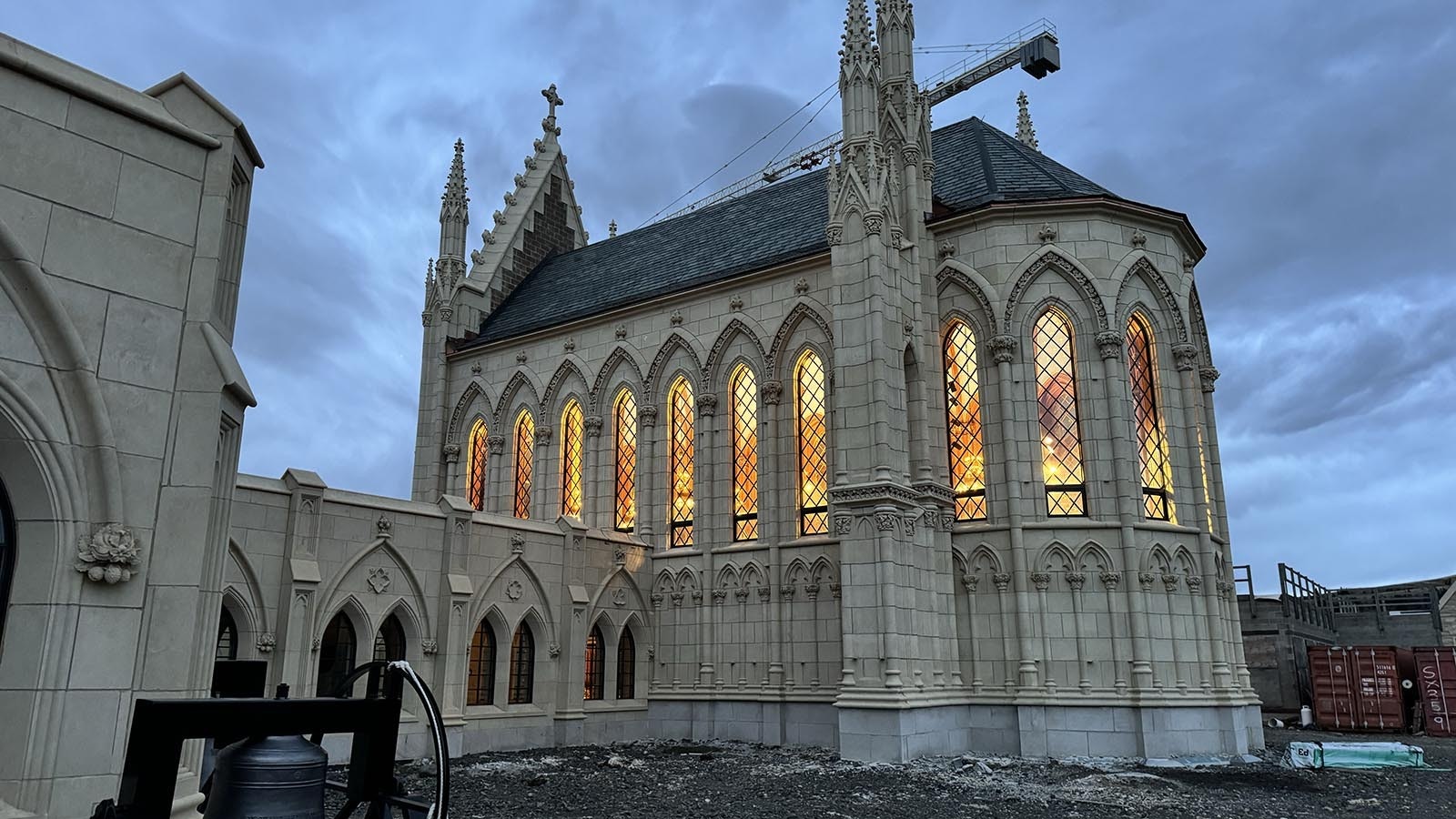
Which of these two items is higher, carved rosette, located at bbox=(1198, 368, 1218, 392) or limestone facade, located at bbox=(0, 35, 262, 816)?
carved rosette, located at bbox=(1198, 368, 1218, 392)

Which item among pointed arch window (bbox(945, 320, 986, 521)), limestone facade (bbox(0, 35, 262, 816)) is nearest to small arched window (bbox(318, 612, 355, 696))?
limestone facade (bbox(0, 35, 262, 816))

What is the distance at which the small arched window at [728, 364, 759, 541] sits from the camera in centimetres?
2381

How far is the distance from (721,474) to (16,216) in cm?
1846

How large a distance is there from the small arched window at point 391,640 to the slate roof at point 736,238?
11.1 metres

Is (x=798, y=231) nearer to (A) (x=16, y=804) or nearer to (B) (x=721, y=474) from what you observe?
(B) (x=721, y=474)

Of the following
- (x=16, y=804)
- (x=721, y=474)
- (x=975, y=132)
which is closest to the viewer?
(x=16, y=804)

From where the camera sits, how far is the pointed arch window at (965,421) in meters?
21.3

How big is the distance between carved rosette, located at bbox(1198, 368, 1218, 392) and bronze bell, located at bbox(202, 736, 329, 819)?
23752 millimetres

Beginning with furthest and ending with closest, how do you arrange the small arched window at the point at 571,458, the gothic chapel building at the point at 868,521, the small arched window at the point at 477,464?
the small arched window at the point at 477,464, the small arched window at the point at 571,458, the gothic chapel building at the point at 868,521

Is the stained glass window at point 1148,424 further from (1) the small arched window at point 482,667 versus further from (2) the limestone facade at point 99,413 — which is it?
(2) the limestone facade at point 99,413

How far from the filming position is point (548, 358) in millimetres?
29141

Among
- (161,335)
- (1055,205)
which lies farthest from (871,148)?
(161,335)

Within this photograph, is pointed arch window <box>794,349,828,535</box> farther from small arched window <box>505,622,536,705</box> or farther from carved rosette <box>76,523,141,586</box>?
carved rosette <box>76,523,141,586</box>

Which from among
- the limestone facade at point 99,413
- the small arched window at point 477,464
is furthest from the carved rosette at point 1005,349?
the limestone facade at point 99,413
